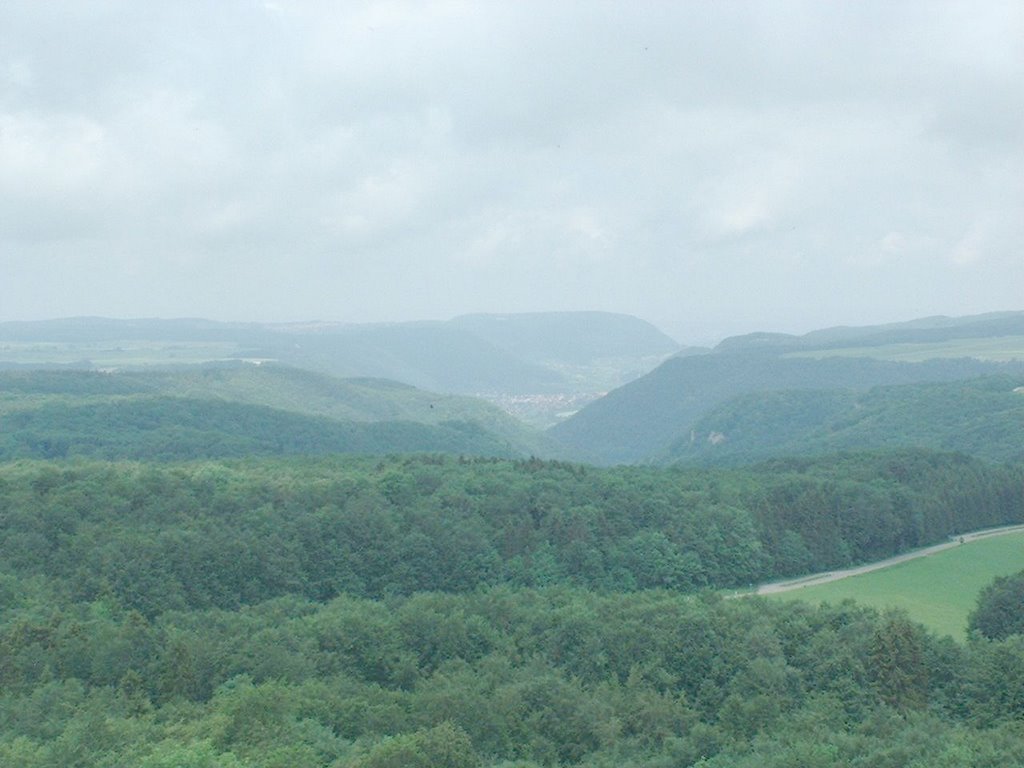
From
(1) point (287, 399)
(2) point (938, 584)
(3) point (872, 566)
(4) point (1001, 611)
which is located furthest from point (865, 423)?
(1) point (287, 399)

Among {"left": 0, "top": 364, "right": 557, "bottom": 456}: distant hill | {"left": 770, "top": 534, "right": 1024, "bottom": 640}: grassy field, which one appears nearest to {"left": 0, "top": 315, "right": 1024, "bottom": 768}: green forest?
{"left": 770, "top": 534, "right": 1024, "bottom": 640}: grassy field

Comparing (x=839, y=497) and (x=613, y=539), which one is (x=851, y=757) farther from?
(x=839, y=497)

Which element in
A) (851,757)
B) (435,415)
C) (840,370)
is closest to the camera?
(851,757)

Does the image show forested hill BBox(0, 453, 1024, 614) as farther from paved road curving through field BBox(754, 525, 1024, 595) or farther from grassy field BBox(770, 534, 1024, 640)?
grassy field BBox(770, 534, 1024, 640)

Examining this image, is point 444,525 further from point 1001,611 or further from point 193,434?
point 193,434

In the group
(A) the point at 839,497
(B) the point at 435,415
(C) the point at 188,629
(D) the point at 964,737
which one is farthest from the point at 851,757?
(B) the point at 435,415

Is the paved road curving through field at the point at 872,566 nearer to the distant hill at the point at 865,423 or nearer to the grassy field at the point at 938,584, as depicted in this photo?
the grassy field at the point at 938,584

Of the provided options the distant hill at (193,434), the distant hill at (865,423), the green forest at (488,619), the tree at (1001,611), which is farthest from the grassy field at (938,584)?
the distant hill at (193,434)
